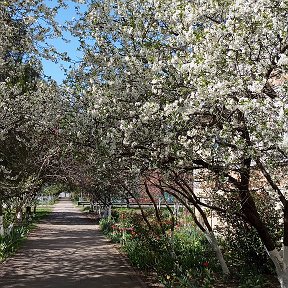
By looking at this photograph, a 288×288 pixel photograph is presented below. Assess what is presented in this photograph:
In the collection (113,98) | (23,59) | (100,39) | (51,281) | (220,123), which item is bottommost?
(51,281)

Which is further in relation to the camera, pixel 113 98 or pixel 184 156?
pixel 113 98

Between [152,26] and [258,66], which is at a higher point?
[152,26]

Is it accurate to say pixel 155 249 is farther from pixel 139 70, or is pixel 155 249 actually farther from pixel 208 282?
pixel 139 70

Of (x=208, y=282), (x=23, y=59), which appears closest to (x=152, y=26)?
(x=23, y=59)

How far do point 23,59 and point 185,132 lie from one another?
5.38m

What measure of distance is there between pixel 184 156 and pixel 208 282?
157 inches

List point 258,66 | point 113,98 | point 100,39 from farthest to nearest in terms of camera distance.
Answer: point 100,39
point 113,98
point 258,66

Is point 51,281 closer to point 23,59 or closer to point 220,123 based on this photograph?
point 23,59

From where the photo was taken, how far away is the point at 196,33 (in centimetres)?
539

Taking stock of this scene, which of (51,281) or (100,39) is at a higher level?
(100,39)

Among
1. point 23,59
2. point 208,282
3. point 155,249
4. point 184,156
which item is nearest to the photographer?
point 184,156

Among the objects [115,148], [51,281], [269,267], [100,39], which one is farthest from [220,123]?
[51,281]

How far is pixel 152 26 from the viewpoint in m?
6.75

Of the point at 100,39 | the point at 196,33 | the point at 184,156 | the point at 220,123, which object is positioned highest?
the point at 100,39
